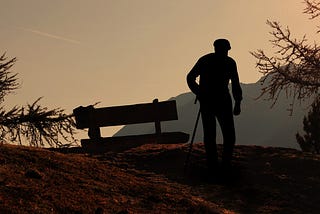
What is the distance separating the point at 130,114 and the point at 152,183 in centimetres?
562

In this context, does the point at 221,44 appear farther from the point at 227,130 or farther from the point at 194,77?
the point at 227,130

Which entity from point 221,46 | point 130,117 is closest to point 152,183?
point 221,46

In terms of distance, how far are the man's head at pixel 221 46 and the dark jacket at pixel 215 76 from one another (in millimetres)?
96

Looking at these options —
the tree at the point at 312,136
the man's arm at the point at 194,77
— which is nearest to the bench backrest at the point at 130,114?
the man's arm at the point at 194,77

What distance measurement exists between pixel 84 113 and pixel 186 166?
535cm

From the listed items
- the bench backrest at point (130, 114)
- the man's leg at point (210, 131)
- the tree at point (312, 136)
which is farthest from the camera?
the tree at point (312, 136)

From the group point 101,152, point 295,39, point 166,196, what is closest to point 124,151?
A: point 101,152

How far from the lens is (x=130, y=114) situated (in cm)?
1556

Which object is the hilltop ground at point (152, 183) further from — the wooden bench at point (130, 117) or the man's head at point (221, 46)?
the man's head at point (221, 46)

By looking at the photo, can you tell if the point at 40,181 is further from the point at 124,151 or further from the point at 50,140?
the point at 50,140

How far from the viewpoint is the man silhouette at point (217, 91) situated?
10367 mm

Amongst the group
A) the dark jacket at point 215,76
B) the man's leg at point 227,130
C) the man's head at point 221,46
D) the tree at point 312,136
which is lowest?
the tree at point 312,136

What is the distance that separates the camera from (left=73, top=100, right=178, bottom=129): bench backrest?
15500 millimetres

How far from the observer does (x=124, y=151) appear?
1327 cm
